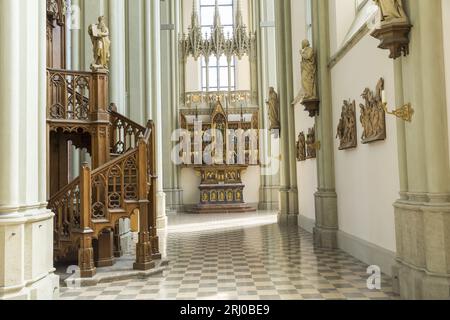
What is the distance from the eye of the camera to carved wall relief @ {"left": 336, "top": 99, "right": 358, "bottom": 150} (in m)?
8.44

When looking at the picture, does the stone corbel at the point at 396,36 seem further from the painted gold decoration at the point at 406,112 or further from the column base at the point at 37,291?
the column base at the point at 37,291

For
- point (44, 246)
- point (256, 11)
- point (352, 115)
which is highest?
point (256, 11)

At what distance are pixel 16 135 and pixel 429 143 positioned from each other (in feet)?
14.7

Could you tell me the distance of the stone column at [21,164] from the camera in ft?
15.0

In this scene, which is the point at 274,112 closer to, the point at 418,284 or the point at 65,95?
the point at 65,95

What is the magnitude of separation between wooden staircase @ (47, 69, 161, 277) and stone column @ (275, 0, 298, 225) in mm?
6418

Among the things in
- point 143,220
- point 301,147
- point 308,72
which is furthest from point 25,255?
point 301,147

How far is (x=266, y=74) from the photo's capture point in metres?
21.5

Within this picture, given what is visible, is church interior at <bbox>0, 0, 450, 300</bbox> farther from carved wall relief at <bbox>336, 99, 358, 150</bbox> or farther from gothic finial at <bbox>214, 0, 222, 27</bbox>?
gothic finial at <bbox>214, 0, 222, 27</bbox>

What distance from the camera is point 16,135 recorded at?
470 centimetres

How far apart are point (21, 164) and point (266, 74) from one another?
17720mm

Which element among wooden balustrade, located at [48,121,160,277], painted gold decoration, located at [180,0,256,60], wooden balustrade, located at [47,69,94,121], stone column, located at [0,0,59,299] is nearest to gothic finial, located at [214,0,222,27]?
painted gold decoration, located at [180,0,256,60]
